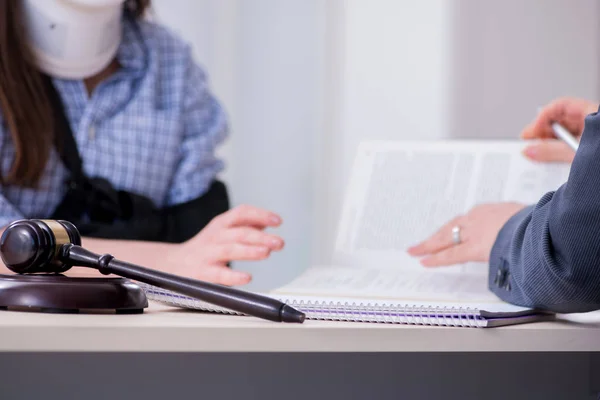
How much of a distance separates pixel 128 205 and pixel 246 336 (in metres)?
0.71

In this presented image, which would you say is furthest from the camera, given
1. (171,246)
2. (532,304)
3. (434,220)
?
(434,220)

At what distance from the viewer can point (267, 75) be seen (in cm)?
196

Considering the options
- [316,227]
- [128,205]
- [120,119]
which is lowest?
[316,227]

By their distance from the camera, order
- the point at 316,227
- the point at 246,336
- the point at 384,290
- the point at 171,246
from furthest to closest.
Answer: the point at 316,227 → the point at 171,246 → the point at 384,290 → the point at 246,336

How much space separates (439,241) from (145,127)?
459mm

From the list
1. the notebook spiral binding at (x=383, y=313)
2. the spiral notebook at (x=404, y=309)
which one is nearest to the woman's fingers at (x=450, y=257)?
the spiral notebook at (x=404, y=309)

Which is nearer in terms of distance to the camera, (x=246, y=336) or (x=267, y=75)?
(x=246, y=336)

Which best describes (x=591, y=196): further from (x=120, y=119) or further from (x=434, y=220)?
(x=120, y=119)

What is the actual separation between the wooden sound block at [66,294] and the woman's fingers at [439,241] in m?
0.45

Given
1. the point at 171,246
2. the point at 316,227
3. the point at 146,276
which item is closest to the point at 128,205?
the point at 171,246

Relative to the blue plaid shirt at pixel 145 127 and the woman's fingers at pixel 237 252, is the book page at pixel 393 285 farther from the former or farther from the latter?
the blue plaid shirt at pixel 145 127

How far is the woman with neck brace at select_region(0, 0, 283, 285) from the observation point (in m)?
0.91

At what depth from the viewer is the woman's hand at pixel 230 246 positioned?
2.02ft

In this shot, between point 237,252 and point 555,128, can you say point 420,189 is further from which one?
point 237,252
